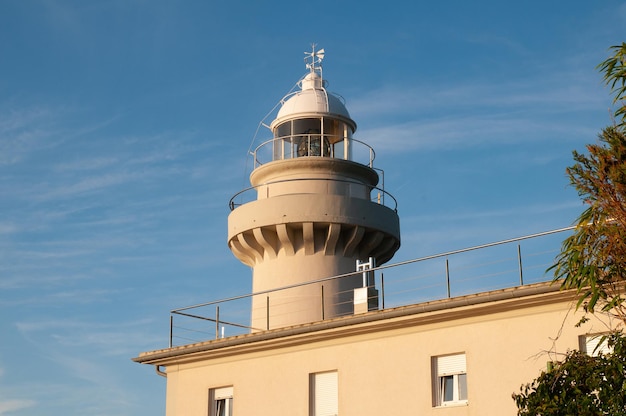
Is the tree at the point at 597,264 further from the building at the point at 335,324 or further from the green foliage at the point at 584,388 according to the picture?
the building at the point at 335,324

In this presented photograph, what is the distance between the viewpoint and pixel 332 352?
2214cm

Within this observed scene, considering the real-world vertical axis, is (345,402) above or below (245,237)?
below

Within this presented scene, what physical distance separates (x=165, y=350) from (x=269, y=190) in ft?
17.2

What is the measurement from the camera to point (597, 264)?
15.2 m

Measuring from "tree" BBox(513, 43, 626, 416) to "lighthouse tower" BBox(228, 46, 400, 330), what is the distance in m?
9.93

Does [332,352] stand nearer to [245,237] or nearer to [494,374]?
[494,374]

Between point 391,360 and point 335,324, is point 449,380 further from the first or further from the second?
point 335,324

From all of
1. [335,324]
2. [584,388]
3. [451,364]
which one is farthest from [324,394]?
[584,388]

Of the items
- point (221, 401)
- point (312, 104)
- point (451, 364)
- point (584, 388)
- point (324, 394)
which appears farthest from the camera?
point (312, 104)

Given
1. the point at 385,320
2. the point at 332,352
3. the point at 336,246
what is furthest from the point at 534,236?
the point at 336,246

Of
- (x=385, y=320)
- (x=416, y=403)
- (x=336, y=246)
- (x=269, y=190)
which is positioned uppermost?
(x=269, y=190)

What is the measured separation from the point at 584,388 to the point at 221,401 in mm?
11327

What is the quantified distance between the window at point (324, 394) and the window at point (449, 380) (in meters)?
2.50

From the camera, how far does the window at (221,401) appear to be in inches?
943
